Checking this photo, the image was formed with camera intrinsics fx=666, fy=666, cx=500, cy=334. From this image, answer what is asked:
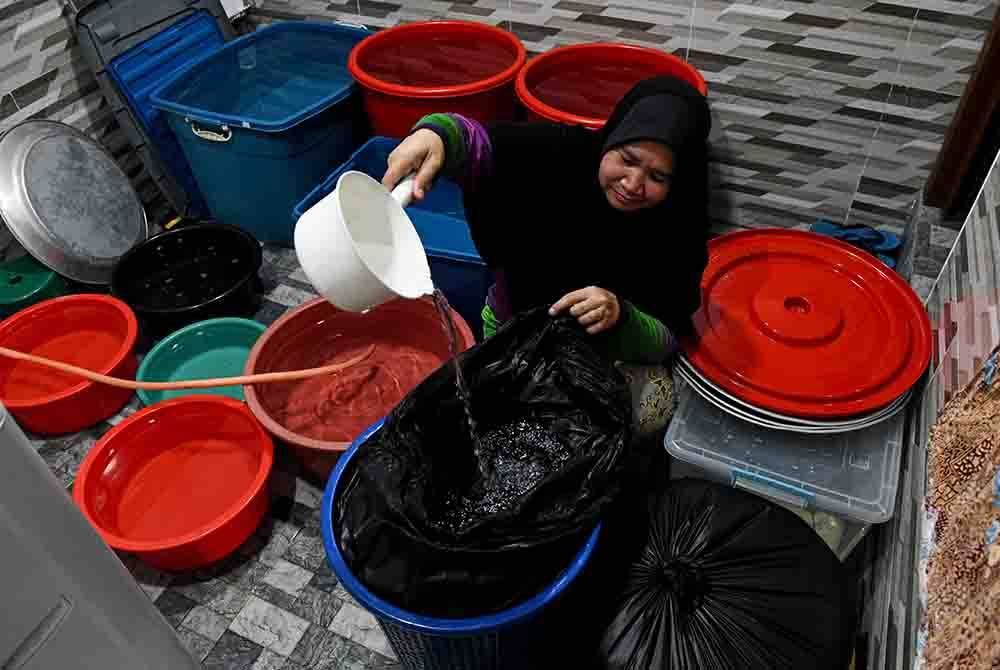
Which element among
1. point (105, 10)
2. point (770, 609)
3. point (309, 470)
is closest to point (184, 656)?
point (309, 470)

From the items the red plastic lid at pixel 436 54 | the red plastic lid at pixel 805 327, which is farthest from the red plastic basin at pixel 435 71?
the red plastic lid at pixel 805 327

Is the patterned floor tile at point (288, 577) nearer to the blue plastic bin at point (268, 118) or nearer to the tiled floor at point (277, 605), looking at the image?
the tiled floor at point (277, 605)

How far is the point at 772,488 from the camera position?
1.20 metres

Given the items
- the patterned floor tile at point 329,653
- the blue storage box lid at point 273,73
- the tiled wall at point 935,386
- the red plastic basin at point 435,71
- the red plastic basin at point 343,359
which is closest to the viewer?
the tiled wall at point 935,386

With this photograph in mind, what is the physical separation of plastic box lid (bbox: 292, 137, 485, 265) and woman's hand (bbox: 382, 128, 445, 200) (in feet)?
2.05

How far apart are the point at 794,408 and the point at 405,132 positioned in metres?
1.27

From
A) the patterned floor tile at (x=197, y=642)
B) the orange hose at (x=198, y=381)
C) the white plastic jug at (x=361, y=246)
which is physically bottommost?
the patterned floor tile at (x=197, y=642)

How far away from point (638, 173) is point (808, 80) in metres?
0.90

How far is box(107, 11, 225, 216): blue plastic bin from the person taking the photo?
201 cm

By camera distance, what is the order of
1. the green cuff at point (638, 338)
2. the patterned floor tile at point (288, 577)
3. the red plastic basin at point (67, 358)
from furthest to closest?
the red plastic basin at point (67, 358) < the patterned floor tile at point (288, 577) < the green cuff at point (638, 338)

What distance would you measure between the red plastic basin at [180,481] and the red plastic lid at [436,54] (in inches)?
40.6

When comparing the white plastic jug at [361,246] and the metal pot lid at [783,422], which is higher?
the white plastic jug at [361,246]

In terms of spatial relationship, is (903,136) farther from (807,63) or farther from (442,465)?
(442,465)

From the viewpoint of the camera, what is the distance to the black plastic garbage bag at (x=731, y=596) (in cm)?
99
